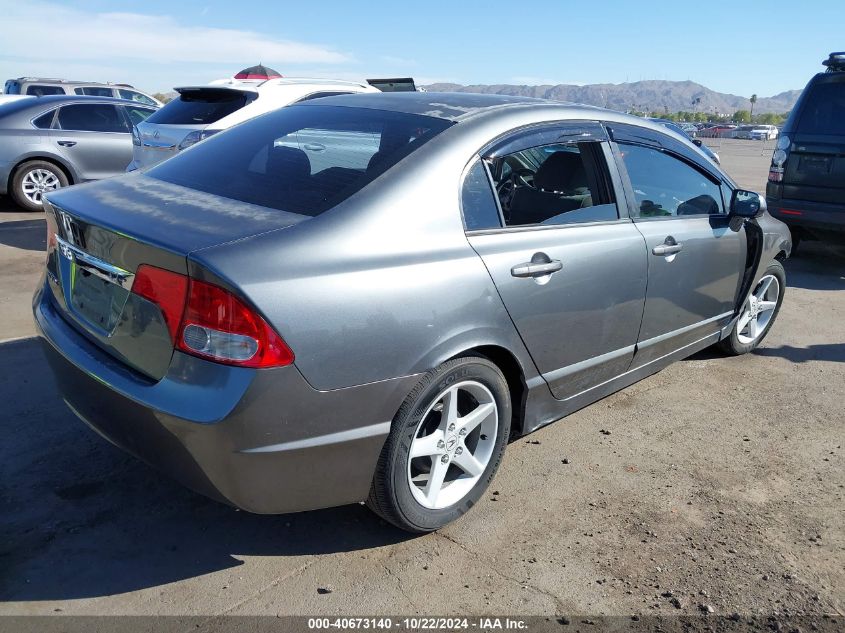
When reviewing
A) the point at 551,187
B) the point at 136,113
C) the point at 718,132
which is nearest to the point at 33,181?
the point at 136,113

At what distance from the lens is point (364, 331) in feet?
8.04

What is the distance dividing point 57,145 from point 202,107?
3.28 meters

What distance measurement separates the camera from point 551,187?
12.0ft

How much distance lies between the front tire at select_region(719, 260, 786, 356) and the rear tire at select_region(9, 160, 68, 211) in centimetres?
845

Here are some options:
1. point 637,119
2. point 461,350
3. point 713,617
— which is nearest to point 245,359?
point 461,350

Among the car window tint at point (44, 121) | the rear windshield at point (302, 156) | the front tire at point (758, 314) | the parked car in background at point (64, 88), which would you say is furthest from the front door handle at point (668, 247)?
the parked car in background at point (64, 88)

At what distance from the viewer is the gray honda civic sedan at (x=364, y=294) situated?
7.65 ft

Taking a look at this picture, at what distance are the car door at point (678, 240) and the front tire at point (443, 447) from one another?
1176mm

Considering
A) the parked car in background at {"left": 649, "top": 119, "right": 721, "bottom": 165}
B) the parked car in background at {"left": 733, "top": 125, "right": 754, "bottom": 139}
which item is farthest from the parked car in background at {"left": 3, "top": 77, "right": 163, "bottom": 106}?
the parked car in background at {"left": 733, "top": 125, "right": 754, "bottom": 139}

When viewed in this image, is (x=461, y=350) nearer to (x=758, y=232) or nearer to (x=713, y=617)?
(x=713, y=617)

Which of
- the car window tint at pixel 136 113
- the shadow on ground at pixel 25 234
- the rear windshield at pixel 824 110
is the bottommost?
the shadow on ground at pixel 25 234

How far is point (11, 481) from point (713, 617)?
2843 mm

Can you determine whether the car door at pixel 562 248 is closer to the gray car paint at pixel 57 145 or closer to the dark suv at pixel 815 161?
the dark suv at pixel 815 161

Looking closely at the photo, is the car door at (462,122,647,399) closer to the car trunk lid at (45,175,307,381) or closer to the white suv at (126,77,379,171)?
the car trunk lid at (45,175,307,381)
